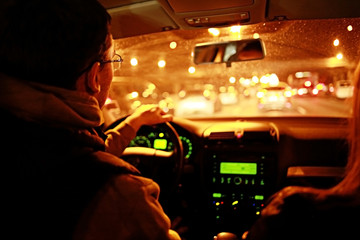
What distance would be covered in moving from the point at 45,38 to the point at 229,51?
2430 mm

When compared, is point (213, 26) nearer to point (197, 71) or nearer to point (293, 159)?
point (197, 71)

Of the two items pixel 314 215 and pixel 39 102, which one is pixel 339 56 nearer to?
pixel 314 215

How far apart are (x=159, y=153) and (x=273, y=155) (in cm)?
114

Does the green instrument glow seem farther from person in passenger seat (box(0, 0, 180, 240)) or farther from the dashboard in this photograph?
person in passenger seat (box(0, 0, 180, 240))

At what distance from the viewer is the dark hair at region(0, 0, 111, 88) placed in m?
1.64

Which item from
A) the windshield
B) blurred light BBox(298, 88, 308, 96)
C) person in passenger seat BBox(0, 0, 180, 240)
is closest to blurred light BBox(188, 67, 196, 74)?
the windshield

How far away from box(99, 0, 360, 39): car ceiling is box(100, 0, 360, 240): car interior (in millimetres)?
17

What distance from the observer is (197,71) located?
4.37 m

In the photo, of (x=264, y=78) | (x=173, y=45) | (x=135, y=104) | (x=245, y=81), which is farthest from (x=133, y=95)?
(x=264, y=78)

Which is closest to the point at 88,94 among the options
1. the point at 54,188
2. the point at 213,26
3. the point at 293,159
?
the point at 54,188

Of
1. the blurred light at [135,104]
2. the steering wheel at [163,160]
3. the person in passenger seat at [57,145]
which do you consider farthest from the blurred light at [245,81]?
the person in passenger seat at [57,145]

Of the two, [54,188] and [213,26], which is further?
[213,26]

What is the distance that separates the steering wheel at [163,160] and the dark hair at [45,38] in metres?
2.02

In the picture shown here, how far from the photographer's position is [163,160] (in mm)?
3719
